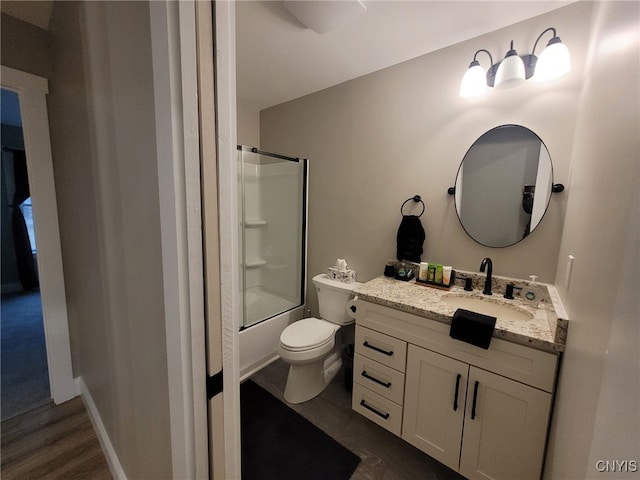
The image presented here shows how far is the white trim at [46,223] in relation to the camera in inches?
60.9

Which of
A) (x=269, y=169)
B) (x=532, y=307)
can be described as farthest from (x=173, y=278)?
(x=269, y=169)

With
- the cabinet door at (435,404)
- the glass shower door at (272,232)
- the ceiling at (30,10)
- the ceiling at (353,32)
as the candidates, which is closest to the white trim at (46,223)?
the ceiling at (30,10)

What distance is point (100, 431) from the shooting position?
57.2 inches

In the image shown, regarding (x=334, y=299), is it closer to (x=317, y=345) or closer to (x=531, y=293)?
(x=317, y=345)

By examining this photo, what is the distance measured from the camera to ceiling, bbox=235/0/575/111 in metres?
1.33

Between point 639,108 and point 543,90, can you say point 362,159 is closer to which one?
point 543,90

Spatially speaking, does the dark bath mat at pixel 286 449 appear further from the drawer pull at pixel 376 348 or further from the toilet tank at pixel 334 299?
the toilet tank at pixel 334 299

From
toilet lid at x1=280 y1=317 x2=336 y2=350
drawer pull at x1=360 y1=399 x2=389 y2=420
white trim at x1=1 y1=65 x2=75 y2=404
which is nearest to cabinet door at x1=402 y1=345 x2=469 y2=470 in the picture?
drawer pull at x1=360 y1=399 x2=389 y2=420

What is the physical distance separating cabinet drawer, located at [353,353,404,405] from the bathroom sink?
0.53 m

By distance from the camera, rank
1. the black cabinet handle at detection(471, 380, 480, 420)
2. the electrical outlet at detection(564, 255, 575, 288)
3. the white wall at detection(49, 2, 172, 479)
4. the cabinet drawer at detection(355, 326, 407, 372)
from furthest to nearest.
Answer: the cabinet drawer at detection(355, 326, 407, 372)
the black cabinet handle at detection(471, 380, 480, 420)
the electrical outlet at detection(564, 255, 575, 288)
the white wall at detection(49, 2, 172, 479)

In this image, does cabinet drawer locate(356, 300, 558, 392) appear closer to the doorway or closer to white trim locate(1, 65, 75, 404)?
white trim locate(1, 65, 75, 404)

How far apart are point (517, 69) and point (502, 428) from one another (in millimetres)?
1775

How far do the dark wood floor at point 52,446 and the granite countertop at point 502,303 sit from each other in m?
1.72

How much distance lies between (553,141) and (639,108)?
109 cm
